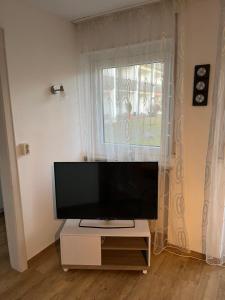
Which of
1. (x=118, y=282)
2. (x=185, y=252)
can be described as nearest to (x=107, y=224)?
(x=118, y=282)

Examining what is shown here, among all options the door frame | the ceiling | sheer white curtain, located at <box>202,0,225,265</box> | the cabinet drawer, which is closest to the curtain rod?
the ceiling

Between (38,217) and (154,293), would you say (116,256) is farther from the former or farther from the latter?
(38,217)

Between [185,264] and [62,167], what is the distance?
152cm

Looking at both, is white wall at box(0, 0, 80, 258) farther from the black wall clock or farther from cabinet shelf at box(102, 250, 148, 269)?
the black wall clock

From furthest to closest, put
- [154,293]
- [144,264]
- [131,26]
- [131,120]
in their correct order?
[131,120]
[131,26]
[144,264]
[154,293]

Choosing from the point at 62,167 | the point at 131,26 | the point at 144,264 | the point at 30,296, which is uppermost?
the point at 131,26

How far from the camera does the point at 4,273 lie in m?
2.21

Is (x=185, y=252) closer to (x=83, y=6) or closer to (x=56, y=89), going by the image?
(x=56, y=89)

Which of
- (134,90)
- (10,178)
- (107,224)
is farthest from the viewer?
(134,90)

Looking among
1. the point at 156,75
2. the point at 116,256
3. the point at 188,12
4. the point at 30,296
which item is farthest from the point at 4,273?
the point at 188,12

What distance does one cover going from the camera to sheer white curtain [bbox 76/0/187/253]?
219 centimetres

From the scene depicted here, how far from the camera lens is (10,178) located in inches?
80.0

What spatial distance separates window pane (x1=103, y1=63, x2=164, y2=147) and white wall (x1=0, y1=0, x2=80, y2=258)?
1.50 feet

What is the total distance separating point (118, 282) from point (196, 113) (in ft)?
5.49
